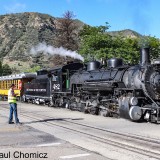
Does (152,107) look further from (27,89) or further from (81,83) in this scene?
(27,89)

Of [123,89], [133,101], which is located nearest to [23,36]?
[123,89]

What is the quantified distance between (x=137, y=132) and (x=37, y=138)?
3.76m

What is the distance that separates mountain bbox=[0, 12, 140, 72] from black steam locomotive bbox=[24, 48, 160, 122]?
77.2 m

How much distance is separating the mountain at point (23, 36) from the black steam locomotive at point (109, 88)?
77177 mm

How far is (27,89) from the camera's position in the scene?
37500 millimetres

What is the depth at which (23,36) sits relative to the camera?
5143 inches

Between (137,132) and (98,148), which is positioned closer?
(98,148)

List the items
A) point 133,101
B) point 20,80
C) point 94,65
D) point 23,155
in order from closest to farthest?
1. point 23,155
2. point 133,101
3. point 94,65
4. point 20,80

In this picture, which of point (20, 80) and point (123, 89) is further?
point (20, 80)

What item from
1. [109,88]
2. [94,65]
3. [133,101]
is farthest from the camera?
[94,65]

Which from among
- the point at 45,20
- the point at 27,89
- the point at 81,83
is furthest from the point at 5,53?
the point at 81,83

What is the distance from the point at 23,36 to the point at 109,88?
114 m

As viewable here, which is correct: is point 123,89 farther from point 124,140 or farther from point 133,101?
point 124,140

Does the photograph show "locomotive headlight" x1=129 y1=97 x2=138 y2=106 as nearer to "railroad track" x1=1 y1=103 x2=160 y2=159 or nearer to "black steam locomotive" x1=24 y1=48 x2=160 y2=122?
"black steam locomotive" x1=24 y1=48 x2=160 y2=122
